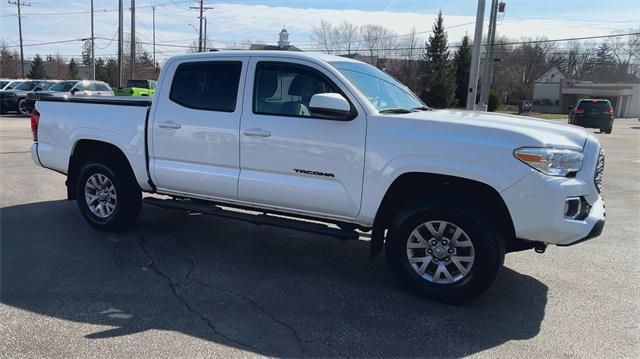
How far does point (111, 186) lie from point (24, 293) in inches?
73.9

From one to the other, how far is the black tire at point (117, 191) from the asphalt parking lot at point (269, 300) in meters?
0.16

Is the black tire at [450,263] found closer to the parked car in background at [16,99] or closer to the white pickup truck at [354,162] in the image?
the white pickup truck at [354,162]

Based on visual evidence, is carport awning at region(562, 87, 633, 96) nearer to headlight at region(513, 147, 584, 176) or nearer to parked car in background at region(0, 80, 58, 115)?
parked car in background at region(0, 80, 58, 115)

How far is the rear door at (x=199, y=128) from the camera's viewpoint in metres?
4.95

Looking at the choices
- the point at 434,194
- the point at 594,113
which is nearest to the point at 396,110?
the point at 434,194

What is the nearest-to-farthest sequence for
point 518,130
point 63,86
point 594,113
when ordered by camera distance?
point 518,130 → point 63,86 → point 594,113

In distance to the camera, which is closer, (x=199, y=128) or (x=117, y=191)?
(x=199, y=128)

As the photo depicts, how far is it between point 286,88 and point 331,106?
31.4 inches

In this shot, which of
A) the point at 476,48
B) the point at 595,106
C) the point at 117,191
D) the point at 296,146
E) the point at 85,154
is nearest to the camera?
the point at 296,146

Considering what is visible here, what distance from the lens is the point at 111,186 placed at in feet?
19.3

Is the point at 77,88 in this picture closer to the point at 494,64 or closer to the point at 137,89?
the point at 137,89

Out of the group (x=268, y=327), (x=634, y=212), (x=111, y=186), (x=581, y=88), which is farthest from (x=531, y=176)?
(x=581, y=88)

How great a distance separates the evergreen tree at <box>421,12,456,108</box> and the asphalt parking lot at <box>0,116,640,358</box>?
158 feet

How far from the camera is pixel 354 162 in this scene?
436cm
